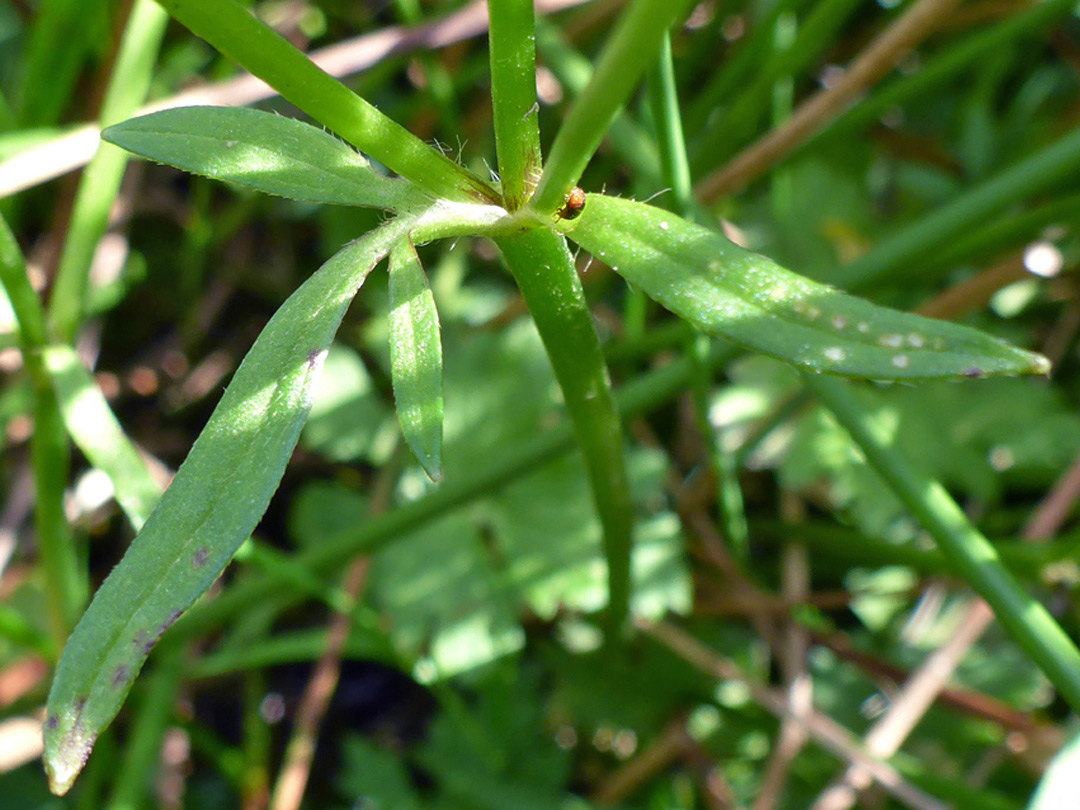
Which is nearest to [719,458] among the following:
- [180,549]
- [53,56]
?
[180,549]

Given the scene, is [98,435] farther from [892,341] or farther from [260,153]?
[892,341]

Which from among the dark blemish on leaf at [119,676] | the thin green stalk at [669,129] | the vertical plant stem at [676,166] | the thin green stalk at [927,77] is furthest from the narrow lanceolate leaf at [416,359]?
the thin green stalk at [927,77]

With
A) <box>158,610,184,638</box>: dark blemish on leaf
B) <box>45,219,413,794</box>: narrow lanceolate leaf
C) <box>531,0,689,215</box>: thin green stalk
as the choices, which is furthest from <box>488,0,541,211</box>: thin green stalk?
<box>158,610,184,638</box>: dark blemish on leaf

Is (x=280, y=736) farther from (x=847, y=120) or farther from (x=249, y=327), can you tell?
(x=847, y=120)

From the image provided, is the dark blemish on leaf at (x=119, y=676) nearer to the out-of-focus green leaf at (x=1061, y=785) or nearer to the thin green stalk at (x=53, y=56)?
the out-of-focus green leaf at (x=1061, y=785)

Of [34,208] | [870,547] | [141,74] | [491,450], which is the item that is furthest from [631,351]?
[34,208]

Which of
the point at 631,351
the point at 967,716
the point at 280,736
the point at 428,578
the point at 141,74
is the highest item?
the point at 141,74
